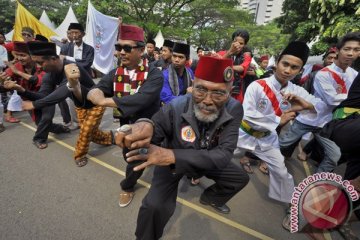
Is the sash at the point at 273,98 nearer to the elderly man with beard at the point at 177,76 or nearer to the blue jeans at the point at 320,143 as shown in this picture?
the blue jeans at the point at 320,143

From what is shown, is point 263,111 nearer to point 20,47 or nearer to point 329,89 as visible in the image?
point 329,89

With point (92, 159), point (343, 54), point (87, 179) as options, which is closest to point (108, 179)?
point (87, 179)

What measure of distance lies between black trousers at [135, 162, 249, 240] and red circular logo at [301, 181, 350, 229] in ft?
4.08

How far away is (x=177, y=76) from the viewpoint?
381 centimetres

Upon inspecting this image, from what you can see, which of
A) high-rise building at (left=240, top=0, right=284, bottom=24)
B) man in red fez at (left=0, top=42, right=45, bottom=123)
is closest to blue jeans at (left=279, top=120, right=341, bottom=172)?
man in red fez at (left=0, top=42, right=45, bottom=123)

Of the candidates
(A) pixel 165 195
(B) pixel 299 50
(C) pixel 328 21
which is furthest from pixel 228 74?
(C) pixel 328 21

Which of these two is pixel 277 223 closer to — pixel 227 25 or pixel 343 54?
pixel 343 54

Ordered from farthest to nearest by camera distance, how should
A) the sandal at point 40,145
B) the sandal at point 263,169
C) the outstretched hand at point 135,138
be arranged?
the sandal at point 40,145 → the sandal at point 263,169 → the outstretched hand at point 135,138

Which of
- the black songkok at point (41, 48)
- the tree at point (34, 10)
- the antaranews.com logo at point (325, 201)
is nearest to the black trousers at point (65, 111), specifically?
the black songkok at point (41, 48)

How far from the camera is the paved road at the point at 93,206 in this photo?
2.42 m

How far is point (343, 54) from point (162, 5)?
60.0 feet

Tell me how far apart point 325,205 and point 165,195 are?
136cm

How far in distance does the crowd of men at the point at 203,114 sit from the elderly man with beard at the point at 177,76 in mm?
16

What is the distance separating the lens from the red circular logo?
2.53 ft
